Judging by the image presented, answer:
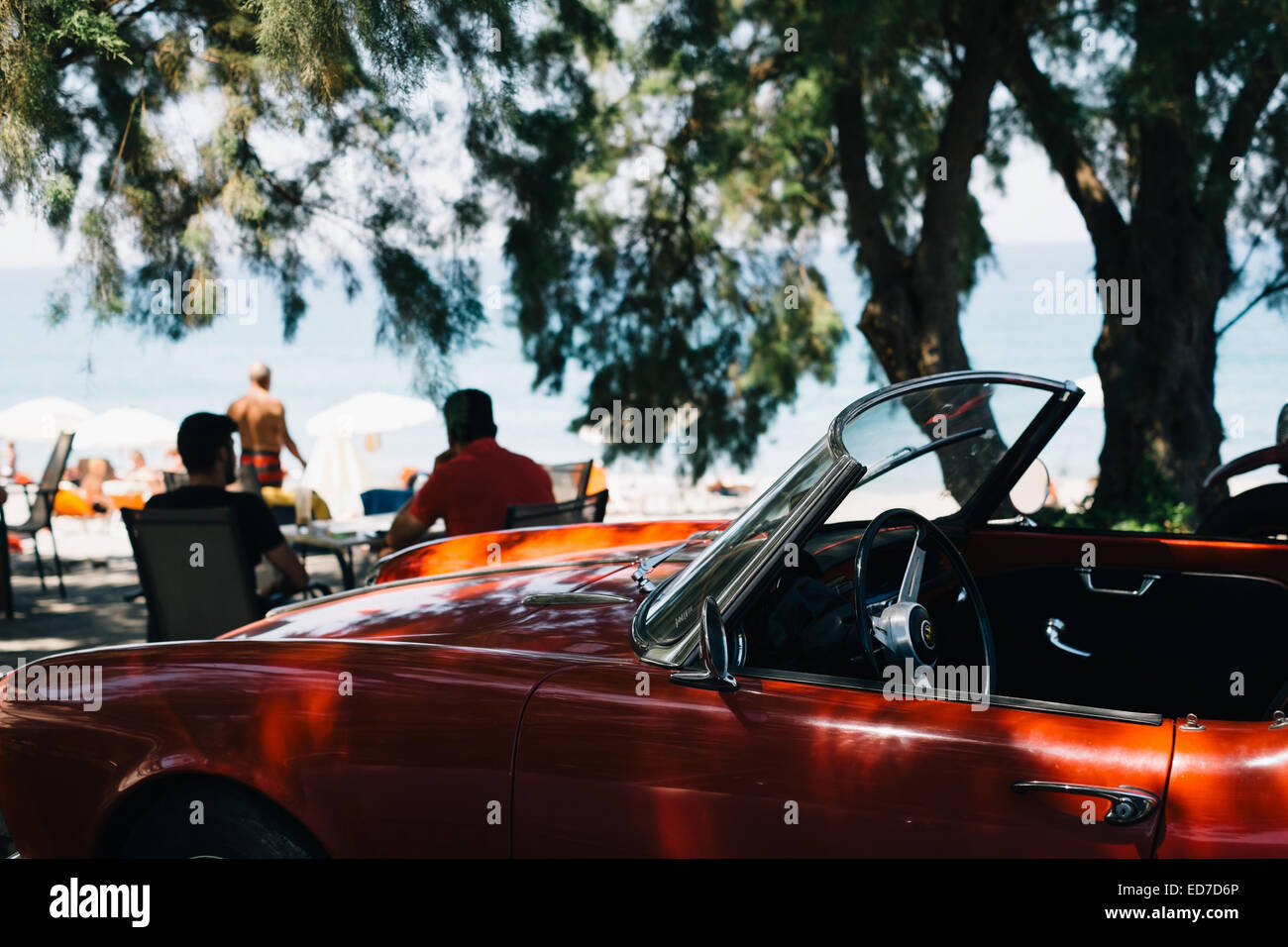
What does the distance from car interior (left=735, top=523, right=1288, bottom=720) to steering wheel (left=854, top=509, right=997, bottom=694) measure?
4.9 inches

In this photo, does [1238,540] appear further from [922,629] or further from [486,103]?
[486,103]

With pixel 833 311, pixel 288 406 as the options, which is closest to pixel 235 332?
pixel 288 406

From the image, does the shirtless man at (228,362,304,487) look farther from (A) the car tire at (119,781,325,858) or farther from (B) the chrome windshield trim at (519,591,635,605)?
(A) the car tire at (119,781,325,858)

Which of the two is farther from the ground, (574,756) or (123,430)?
(123,430)

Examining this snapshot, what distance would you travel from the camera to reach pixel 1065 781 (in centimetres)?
202

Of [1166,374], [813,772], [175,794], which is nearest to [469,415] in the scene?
[175,794]

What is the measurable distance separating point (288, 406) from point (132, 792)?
1706 inches

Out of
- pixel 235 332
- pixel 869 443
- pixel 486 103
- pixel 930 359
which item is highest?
pixel 235 332

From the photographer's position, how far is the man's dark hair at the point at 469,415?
5.66m

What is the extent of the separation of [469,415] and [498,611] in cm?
274

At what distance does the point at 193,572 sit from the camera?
16.1 ft

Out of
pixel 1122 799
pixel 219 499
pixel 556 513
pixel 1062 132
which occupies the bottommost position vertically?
pixel 1122 799

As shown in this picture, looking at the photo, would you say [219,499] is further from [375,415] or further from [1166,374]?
[1166,374]

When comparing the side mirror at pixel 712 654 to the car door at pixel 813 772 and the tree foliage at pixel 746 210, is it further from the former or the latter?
the tree foliage at pixel 746 210
